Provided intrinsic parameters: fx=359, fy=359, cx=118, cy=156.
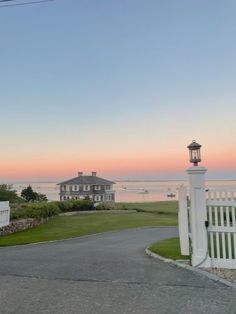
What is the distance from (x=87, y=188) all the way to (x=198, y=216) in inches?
1420

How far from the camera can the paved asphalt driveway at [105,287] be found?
15.9 ft

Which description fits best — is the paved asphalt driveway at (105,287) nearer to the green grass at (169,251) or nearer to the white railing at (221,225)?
the green grass at (169,251)

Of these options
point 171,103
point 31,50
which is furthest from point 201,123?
point 31,50

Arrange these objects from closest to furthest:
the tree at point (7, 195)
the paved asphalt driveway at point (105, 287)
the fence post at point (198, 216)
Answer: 1. the paved asphalt driveway at point (105, 287)
2. the fence post at point (198, 216)
3. the tree at point (7, 195)

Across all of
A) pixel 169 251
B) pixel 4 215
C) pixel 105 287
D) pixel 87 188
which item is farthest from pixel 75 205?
pixel 105 287

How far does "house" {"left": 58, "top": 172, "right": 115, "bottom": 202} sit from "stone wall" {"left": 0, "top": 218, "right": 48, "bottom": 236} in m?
23.9

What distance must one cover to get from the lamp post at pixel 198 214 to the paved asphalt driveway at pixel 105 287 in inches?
20.9

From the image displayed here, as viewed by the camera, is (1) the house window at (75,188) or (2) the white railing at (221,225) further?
(1) the house window at (75,188)

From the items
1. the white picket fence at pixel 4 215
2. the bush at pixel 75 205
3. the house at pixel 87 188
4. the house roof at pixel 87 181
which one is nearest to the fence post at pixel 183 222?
the white picket fence at pixel 4 215

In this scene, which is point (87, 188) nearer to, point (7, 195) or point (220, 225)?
point (7, 195)

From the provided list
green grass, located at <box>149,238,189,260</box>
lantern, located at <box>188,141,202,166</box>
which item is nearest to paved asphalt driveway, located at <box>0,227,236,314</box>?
green grass, located at <box>149,238,189,260</box>

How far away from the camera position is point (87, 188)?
4281 centimetres

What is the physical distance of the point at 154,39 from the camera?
14750mm

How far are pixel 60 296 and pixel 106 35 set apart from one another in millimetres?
12637
